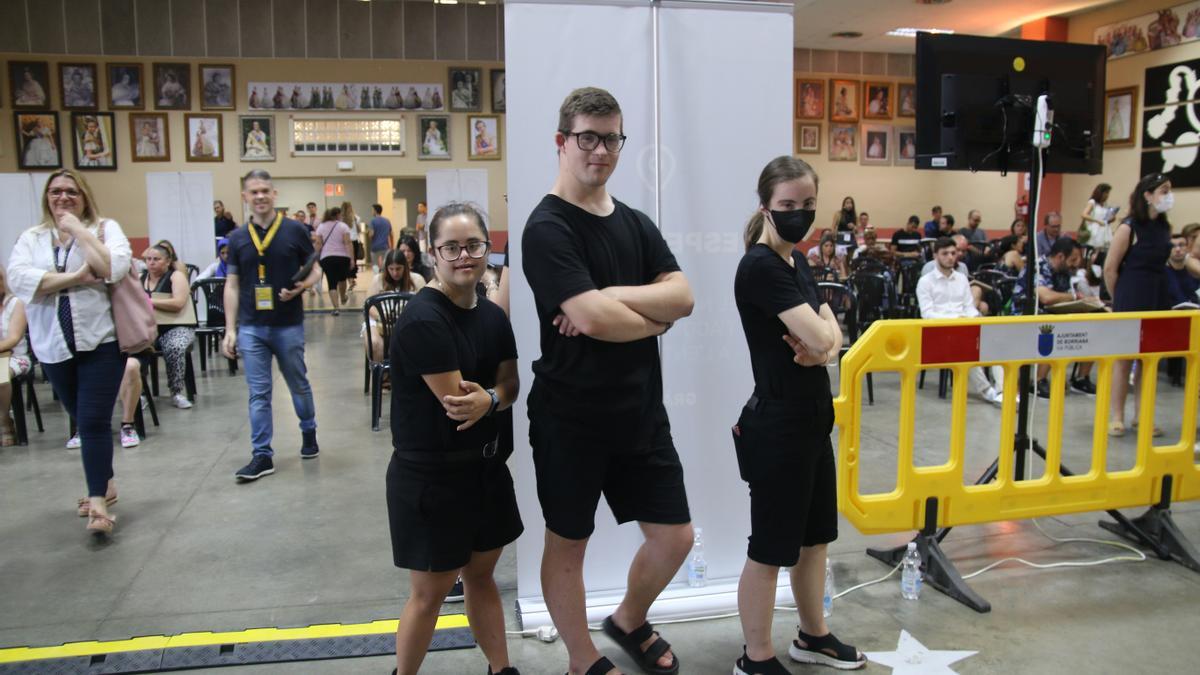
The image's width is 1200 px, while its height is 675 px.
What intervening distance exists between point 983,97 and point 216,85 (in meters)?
15.7

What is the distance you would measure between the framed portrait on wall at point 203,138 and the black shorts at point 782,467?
16398 millimetres

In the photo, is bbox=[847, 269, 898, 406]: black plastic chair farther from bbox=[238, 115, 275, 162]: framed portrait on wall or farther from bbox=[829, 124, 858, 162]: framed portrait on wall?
bbox=[238, 115, 275, 162]: framed portrait on wall

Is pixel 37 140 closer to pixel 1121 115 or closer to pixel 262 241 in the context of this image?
pixel 262 241

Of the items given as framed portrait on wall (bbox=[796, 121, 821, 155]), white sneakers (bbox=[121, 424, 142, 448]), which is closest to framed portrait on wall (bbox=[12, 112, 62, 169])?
white sneakers (bbox=[121, 424, 142, 448])

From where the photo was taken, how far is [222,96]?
16.3 metres

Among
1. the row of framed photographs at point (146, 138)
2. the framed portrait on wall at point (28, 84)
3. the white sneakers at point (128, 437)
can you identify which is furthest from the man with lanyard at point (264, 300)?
the framed portrait on wall at point (28, 84)

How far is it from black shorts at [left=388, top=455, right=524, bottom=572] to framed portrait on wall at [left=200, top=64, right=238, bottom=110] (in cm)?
1616

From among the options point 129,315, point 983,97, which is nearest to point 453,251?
point 129,315

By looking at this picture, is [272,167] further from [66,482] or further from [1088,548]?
[1088,548]

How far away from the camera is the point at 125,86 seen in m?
15.9

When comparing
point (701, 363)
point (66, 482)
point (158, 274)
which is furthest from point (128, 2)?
point (701, 363)

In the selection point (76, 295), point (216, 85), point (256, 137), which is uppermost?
point (216, 85)

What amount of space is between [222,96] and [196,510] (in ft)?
45.5

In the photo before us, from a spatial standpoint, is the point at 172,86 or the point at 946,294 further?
the point at 172,86
